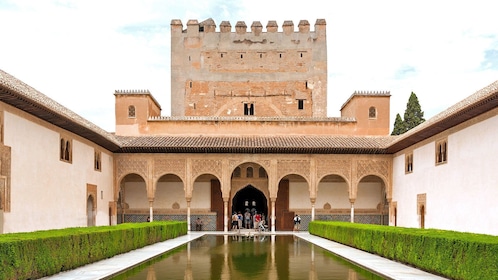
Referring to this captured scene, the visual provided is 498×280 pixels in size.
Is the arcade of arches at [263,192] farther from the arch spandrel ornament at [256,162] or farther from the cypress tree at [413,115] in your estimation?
the cypress tree at [413,115]

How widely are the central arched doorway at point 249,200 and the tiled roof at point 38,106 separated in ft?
33.3

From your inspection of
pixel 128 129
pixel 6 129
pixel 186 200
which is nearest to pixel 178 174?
pixel 186 200

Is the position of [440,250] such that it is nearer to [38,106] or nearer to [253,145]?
[38,106]

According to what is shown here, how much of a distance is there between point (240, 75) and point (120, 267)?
2541 centimetres

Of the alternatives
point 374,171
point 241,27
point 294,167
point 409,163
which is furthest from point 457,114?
point 241,27

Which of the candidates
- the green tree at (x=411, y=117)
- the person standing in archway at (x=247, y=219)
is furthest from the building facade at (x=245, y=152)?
the green tree at (x=411, y=117)

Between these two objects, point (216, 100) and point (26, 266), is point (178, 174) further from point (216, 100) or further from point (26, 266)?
point (26, 266)

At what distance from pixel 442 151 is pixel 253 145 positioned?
337 inches

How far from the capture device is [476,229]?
1473 cm

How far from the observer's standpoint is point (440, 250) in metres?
9.09

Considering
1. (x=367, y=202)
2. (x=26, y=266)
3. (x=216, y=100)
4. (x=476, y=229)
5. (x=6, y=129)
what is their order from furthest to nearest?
1. (x=216, y=100)
2. (x=367, y=202)
3. (x=476, y=229)
4. (x=6, y=129)
5. (x=26, y=266)

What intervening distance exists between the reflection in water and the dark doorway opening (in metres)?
15.9

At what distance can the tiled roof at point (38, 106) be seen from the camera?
1266 cm

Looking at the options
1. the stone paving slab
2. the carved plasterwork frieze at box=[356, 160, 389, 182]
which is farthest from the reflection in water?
the carved plasterwork frieze at box=[356, 160, 389, 182]
